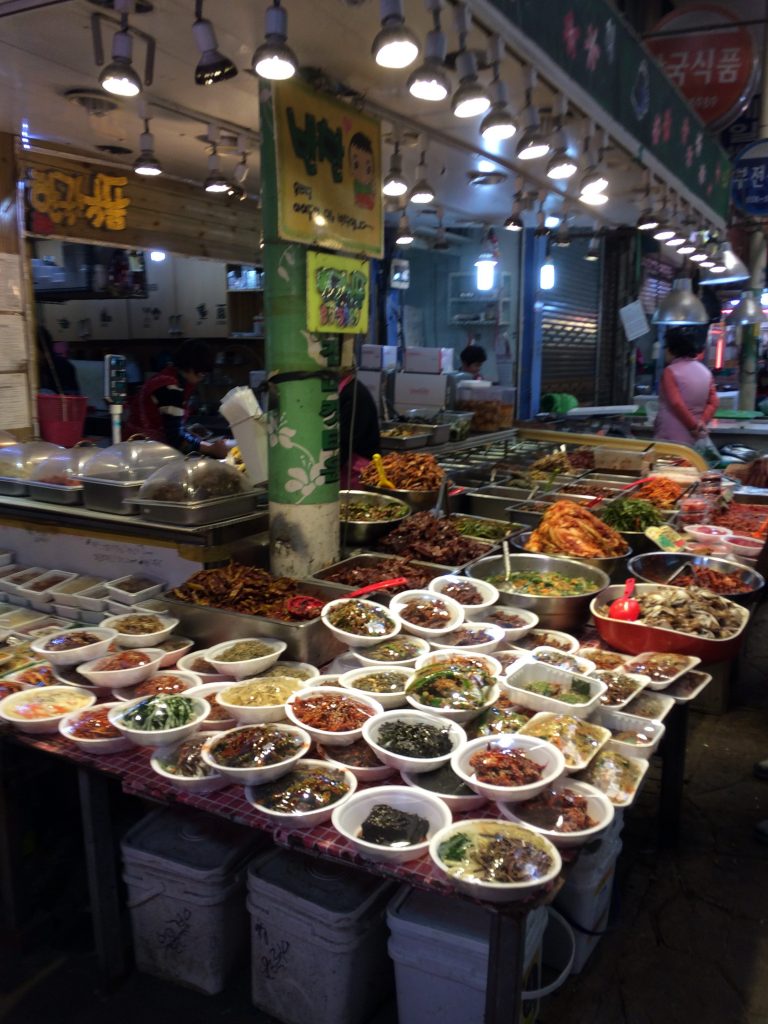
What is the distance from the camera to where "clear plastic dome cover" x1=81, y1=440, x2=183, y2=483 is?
4.07 metres

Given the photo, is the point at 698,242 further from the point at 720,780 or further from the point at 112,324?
the point at 112,324

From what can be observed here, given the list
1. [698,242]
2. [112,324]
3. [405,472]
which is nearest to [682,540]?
[405,472]

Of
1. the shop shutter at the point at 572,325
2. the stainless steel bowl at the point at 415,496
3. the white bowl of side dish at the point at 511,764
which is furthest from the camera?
the shop shutter at the point at 572,325

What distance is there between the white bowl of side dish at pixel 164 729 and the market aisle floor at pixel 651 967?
119 centimetres

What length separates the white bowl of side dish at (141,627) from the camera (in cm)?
331

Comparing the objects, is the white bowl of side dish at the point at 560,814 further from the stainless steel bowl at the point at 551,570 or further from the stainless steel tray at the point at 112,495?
the stainless steel tray at the point at 112,495

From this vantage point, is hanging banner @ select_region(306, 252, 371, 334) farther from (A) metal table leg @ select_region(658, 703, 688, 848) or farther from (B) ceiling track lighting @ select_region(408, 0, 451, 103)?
(A) metal table leg @ select_region(658, 703, 688, 848)

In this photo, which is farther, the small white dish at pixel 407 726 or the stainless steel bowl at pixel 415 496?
the stainless steel bowl at pixel 415 496

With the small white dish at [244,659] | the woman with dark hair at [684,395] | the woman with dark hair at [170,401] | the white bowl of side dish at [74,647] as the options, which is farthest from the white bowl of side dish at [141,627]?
the woman with dark hair at [684,395]

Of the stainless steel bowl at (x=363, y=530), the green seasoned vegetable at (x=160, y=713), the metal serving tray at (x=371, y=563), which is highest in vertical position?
the stainless steel bowl at (x=363, y=530)

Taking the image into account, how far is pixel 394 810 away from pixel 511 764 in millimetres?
→ 387

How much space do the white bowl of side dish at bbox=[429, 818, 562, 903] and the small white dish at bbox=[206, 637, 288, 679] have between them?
116 centimetres

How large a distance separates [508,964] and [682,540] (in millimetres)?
3367

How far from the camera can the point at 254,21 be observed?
362 cm
